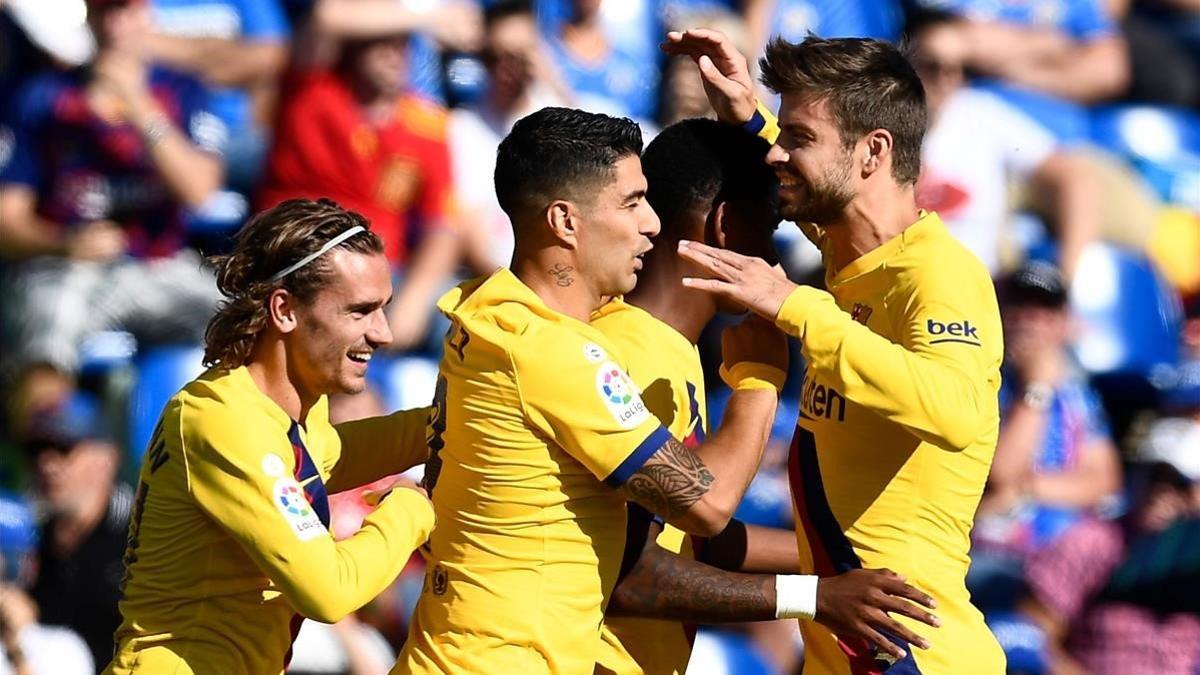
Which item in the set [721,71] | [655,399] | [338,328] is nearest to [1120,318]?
[721,71]

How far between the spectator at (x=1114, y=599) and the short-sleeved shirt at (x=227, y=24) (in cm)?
420

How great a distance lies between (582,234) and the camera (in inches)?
184

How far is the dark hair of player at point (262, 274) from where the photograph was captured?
15.1 feet

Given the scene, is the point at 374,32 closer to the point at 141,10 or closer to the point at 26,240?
the point at 141,10

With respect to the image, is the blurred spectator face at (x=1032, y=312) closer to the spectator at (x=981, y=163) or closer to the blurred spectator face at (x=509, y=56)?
the spectator at (x=981, y=163)

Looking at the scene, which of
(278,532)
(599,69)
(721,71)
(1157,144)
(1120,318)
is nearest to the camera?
(278,532)

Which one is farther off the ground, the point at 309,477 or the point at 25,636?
the point at 309,477

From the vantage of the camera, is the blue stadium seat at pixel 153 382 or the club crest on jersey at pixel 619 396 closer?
the club crest on jersey at pixel 619 396

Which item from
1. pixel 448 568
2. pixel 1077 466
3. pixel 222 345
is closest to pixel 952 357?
pixel 448 568

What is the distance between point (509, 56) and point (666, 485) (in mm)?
5008

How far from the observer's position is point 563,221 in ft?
15.3

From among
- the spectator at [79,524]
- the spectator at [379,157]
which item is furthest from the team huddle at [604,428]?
the spectator at [379,157]

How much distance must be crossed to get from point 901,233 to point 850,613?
0.96 metres

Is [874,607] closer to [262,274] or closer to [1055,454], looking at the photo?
[262,274]
